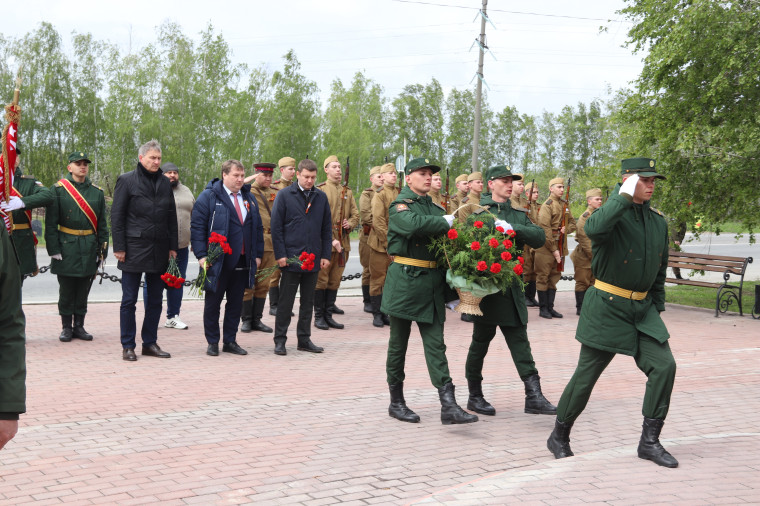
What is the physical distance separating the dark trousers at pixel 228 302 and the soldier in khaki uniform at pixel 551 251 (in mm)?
5766

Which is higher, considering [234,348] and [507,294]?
[507,294]

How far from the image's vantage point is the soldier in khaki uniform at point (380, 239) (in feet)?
38.5

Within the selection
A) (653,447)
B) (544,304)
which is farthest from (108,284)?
(653,447)

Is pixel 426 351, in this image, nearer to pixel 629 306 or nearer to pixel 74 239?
pixel 629 306

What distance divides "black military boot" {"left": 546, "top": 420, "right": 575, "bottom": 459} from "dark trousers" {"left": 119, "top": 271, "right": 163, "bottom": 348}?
4.88 metres

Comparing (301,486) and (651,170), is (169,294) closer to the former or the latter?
(301,486)

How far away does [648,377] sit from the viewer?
5.43m

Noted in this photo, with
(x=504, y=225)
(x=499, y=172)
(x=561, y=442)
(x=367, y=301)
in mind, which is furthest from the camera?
(x=367, y=301)

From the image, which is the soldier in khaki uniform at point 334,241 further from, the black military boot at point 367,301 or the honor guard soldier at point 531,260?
the honor guard soldier at point 531,260

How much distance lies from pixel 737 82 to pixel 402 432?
9.59m

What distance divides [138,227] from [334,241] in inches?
129

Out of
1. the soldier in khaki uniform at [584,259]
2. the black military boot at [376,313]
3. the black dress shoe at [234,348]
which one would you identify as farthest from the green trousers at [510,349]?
the soldier in khaki uniform at [584,259]

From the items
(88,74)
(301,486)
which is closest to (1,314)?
(301,486)

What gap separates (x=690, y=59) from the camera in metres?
13.1
